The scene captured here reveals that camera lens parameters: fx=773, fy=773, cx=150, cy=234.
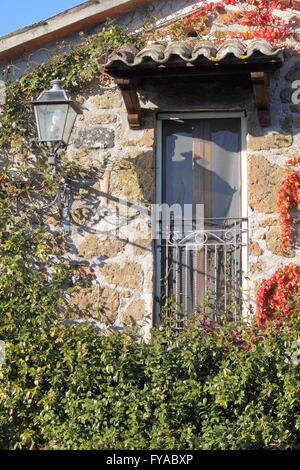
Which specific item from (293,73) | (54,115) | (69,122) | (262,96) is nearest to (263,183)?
(262,96)

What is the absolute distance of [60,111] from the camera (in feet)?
22.1

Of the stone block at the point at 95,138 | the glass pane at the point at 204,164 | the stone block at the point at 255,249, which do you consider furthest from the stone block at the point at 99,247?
the stone block at the point at 255,249

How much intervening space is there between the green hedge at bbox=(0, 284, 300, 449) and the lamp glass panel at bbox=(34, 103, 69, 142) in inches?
61.0

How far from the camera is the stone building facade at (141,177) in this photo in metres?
7.11

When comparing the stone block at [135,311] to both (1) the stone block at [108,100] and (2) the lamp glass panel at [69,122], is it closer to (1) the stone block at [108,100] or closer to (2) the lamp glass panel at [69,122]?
(2) the lamp glass panel at [69,122]

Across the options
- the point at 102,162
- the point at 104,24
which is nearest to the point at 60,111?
the point at 102,162

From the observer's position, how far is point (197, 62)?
6742mm

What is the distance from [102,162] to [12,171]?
2.93ft

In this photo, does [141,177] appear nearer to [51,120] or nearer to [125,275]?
[125,275]

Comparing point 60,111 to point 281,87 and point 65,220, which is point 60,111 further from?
point 281,87

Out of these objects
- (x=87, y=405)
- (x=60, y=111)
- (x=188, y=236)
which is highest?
(x=60, y=111)

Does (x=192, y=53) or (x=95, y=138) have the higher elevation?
(x=192, y=53)

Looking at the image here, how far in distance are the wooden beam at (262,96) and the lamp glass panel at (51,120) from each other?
168 cm

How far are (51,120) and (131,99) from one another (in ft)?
2.61
